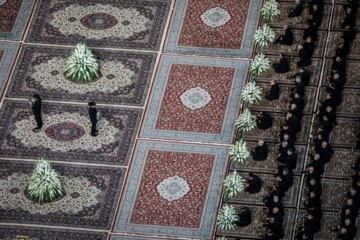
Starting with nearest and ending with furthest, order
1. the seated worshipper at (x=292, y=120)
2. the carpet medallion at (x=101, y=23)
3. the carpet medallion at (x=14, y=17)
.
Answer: the seated worshipper at (x=292, y=120) → the carpet medallion at (x=101, y=23) → the carpet medallion at (x=14, y=17)

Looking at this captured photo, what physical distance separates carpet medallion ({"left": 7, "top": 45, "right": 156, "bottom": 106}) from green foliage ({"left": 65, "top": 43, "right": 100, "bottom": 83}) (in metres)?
0.12

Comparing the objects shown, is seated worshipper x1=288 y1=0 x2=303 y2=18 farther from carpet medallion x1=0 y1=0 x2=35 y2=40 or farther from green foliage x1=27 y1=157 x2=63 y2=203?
green foliage x1=27 y1=157 x2=63 y2=203

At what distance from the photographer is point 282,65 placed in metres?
18.4

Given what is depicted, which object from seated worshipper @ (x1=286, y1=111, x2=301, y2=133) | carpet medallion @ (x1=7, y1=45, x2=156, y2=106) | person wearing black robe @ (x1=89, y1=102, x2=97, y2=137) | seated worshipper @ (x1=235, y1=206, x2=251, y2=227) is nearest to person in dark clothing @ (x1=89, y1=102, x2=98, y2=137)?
person wearing black robe @ (x1=89, y1=102, x2=97, y2=137)

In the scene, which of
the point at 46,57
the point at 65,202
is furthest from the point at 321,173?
the point at 46,57

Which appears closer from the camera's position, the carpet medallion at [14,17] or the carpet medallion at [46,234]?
the carpet medallion at [46,234]

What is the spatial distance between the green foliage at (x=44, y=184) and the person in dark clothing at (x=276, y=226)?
147 inches

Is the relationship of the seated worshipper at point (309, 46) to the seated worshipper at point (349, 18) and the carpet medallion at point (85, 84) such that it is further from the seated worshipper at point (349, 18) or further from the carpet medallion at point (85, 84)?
the carpet medallion at point (85, 84)

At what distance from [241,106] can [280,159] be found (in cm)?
157

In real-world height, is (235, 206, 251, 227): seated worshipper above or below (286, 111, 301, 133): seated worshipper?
below

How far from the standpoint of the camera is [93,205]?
1712 centimetres

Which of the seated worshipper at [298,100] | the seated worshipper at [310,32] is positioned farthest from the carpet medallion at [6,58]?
the seated worshipper at [310,32]

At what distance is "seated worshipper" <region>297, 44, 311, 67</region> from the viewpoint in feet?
60.2

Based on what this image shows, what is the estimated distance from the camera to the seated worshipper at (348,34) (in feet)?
60.7
